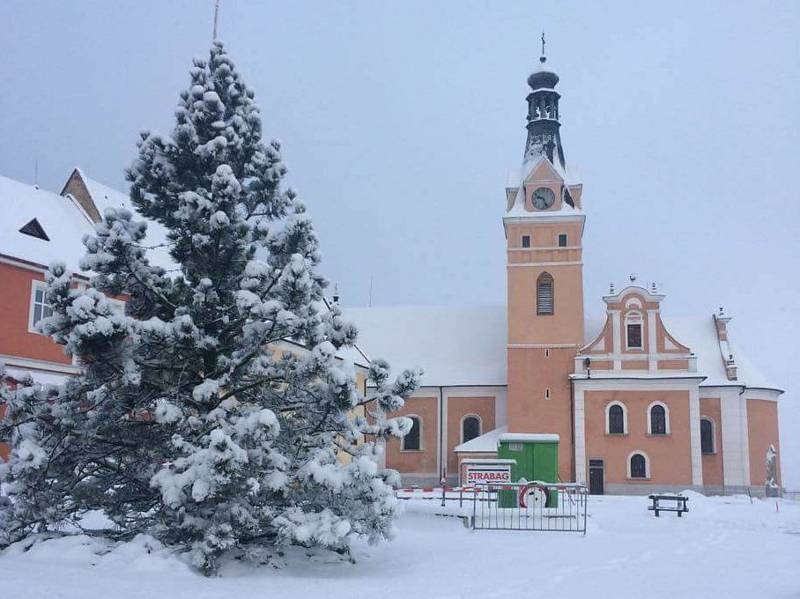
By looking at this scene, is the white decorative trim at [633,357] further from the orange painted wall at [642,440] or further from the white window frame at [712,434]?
the white window frame at [712,434]

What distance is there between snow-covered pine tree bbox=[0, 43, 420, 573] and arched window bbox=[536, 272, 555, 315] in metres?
30.3

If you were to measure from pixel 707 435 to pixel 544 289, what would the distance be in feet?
36.0

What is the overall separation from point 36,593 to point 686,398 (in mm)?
37100

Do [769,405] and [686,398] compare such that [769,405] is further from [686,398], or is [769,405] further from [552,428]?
[552,428]

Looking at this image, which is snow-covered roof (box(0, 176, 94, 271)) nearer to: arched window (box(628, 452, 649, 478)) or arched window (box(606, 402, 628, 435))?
arched window (box(606, 402, 628, 435))

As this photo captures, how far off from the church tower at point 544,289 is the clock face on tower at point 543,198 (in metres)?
0.05

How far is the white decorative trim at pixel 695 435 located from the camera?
41.5 meters

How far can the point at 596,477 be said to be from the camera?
139 ft

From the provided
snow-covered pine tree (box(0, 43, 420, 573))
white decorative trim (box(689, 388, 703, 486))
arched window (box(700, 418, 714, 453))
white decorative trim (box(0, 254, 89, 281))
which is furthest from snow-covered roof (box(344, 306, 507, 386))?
snow-covered pine tree (box(0, 43, 420, 573))

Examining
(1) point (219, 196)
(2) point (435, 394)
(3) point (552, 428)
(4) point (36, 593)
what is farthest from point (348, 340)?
(2) point (435, 394)

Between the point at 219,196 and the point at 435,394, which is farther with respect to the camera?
the point at 435,394

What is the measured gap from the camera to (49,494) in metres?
13.4

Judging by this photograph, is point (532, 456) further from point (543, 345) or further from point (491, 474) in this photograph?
point (543, 345)

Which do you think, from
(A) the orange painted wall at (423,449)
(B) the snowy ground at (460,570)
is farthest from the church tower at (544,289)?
(B) the snowy ground at (460,570)
